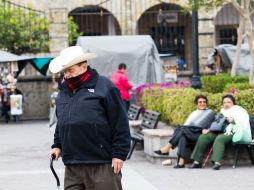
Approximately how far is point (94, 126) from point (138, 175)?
19.6 ft

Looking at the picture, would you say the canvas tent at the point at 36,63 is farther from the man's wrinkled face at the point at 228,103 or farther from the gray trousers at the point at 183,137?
the man's wrinkled face at the point at 228,103

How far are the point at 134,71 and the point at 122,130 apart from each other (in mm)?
19278

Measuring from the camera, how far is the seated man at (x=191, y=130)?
14163 mm

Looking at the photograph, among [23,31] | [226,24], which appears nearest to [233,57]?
[23,31]

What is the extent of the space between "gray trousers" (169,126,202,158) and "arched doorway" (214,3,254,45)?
24077 mm

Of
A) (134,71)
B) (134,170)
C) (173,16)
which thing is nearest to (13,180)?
(134,170)

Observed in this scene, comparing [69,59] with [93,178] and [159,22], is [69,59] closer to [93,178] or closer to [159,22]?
[93,178]

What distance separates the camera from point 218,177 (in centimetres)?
1288

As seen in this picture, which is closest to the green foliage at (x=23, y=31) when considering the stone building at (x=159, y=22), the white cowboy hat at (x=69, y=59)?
the stone building at (x=159, y=22)

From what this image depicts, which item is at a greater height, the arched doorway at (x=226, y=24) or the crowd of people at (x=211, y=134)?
the arched doorway at (x=226, y=24)

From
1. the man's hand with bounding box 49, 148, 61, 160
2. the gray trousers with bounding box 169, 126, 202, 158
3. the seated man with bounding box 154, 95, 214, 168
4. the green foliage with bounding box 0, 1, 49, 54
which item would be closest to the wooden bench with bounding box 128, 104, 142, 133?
the seated man with bounding box 154, 95, 214, 168

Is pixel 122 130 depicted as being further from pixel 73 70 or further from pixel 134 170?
pixel 134 170

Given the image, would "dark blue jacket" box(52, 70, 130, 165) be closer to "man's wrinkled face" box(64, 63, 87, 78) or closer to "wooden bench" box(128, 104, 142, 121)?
"man's wrinkled face" box(64, 63, 87, 78)

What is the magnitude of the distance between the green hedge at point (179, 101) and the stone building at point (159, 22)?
13.4 m
